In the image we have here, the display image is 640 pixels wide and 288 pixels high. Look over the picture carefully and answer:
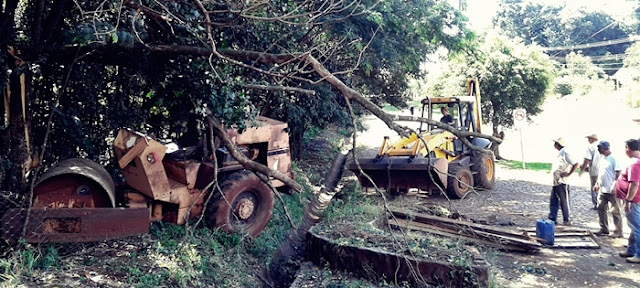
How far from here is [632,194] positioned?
6.89 metres

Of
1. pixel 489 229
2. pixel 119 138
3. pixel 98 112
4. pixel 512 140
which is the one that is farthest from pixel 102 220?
pixel 512 140

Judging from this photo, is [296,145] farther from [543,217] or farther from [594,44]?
[594,44]

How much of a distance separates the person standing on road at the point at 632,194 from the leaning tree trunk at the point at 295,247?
15.4 ft

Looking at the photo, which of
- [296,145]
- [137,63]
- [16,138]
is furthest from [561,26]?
[16,138]

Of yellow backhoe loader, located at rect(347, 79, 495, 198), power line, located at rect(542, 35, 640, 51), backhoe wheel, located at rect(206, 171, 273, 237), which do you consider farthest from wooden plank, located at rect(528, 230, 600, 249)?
power line, located at rect(542, 35, 640, 51)

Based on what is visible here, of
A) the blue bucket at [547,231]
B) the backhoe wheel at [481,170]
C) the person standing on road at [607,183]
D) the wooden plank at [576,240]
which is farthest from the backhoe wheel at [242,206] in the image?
the backhoe wheel at [481,170]

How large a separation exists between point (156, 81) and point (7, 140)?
2.12 meters

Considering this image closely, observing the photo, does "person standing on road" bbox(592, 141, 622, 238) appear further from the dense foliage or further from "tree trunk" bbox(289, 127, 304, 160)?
"tree trunk" bbox(289, 127, 304, 160)

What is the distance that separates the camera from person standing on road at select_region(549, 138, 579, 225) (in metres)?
8.71

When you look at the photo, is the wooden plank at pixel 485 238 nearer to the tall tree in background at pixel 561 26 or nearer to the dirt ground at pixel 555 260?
the dirt ground at pixel 555 260

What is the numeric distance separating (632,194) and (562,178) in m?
1.94

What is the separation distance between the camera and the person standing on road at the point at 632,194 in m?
6.88

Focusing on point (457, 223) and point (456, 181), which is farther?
point (456, 181)

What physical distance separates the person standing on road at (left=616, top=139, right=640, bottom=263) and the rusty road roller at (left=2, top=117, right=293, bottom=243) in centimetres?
536
